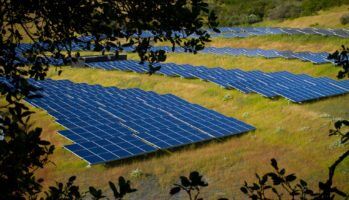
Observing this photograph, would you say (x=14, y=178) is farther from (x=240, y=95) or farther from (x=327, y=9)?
(x=327, y=9)

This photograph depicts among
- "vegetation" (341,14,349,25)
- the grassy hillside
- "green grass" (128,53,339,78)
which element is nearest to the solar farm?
→ "green grass" (128,53,339,78)

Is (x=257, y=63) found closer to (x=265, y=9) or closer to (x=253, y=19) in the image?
(x=253, y=19)

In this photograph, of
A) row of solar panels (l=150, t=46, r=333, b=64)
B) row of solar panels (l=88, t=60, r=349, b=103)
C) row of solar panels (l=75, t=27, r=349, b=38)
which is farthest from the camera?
row of solar panels (l=75, t=27, r=349, b=38)

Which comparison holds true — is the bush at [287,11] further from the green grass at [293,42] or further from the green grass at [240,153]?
the green grass at [240,153]

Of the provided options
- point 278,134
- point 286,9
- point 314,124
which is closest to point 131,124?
point 278,134

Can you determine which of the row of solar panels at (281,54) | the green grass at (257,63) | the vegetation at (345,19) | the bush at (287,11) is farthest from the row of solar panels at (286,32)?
the bush at (287,11)

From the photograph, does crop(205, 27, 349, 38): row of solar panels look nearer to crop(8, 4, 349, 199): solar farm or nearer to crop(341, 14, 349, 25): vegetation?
crop(8, 4, 349, 199): solar farm

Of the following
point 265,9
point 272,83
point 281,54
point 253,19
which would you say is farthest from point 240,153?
point 265,9
